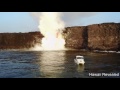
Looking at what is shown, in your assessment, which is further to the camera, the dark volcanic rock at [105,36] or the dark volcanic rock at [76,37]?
the dark volcanic rock at [76,37]

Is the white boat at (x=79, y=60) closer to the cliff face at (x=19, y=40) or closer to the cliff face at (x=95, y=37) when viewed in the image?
the cliff face at (x=95, y=37)

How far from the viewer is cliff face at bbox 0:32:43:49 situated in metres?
5.80

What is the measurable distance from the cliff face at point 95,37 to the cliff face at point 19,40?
66 centimetres

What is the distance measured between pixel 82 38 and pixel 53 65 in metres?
0.94

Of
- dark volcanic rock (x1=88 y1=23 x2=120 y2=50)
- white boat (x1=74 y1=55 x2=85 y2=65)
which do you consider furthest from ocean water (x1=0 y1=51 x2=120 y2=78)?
dark volcanic rock (x1=88 y1=23 x2=120 y2=50)

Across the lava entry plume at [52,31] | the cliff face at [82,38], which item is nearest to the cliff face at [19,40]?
the cliff face at [82,38]

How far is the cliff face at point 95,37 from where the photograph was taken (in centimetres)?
575

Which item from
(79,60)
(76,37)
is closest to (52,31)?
(76,37)

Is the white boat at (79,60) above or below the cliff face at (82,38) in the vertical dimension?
below

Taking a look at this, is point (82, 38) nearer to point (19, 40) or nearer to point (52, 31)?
point (52, 31)

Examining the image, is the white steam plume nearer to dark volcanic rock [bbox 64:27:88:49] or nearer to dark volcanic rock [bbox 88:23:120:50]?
dark volcanic rock [bbox 64:27:88:49]

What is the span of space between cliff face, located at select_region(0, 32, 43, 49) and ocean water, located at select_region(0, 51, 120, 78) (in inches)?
6.5

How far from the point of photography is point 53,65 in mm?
5672
